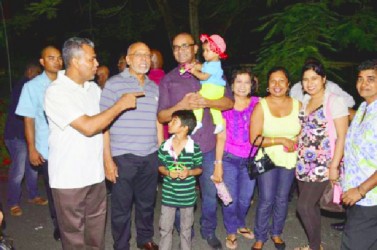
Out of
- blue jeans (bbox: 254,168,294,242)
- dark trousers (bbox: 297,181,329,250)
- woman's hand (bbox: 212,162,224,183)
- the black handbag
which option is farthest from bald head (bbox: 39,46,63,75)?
dark trousers (bbox: 297,181,329,250)

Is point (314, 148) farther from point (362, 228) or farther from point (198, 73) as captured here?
point (198, 73)

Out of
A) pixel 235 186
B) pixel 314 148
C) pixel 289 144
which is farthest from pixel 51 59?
pixel 314 148

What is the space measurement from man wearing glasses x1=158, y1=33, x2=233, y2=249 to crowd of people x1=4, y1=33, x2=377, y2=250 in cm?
1

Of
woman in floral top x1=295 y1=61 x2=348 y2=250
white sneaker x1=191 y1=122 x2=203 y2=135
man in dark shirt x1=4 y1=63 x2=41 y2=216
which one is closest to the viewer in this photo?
woman in floral top x1=295 y1=61 x2=348 y2=250

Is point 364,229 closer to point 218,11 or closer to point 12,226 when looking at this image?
point 12,226

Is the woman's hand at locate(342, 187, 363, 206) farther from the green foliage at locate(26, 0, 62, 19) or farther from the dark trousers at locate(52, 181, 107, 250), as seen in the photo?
the green foliage at locate(26, 0, 62, 19)

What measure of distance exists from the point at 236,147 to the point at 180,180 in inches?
35.3

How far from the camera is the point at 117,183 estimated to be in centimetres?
433

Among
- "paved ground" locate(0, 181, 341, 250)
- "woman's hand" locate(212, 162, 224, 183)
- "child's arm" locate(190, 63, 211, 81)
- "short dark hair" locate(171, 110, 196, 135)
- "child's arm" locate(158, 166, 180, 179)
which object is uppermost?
"child's arm" locate(190, 63, 211, 81)

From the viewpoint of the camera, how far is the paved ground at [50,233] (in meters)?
4.96

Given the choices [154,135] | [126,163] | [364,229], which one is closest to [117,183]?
[126,163]

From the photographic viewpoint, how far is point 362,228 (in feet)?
11.2

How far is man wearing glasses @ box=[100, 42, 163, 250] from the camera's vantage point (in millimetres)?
4199

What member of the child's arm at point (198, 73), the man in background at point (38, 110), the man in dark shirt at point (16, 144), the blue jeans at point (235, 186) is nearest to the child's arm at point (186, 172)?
the blue jeans at point (235, 186)
